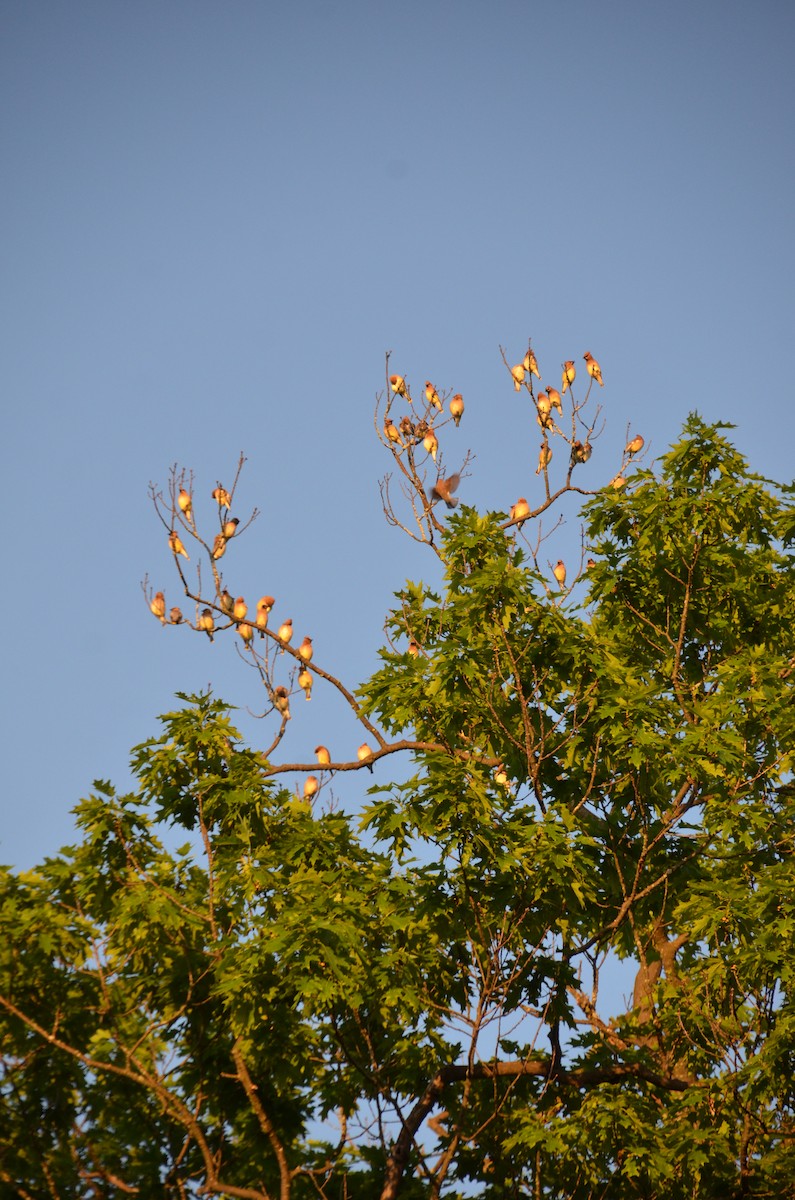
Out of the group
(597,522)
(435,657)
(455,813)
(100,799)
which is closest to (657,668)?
(597,522)

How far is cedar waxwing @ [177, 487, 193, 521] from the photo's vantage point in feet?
50.3

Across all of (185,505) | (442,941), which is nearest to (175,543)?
(185,505)

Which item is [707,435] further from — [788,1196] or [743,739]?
[788,1196]

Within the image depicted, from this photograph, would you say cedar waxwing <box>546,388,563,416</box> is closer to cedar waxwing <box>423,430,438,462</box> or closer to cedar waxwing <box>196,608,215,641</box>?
cedar waxwing <box>423,430,438,462</box>

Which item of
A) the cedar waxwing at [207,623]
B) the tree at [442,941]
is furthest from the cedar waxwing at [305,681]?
the tree at [442,941]

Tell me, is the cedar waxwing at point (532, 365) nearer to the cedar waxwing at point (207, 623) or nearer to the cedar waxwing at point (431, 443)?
the cedar waxwing at point (431, 443)

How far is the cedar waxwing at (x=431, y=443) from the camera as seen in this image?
15.9 m

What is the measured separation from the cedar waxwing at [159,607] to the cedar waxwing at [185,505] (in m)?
1.44

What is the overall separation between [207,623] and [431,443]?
3929 mm

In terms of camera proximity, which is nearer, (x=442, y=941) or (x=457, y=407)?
(x=442, y=941)

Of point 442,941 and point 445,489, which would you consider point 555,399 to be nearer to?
point 445,489

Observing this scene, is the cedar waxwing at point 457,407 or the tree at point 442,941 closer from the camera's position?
the tree at point 442,941

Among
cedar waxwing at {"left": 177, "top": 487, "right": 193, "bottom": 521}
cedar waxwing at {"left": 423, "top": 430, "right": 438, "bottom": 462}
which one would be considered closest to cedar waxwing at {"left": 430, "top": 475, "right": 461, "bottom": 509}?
cedar waxwing at {"left": 423, "top": 430, "right": 438, "bottom": 462}

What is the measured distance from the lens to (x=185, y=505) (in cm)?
1558
